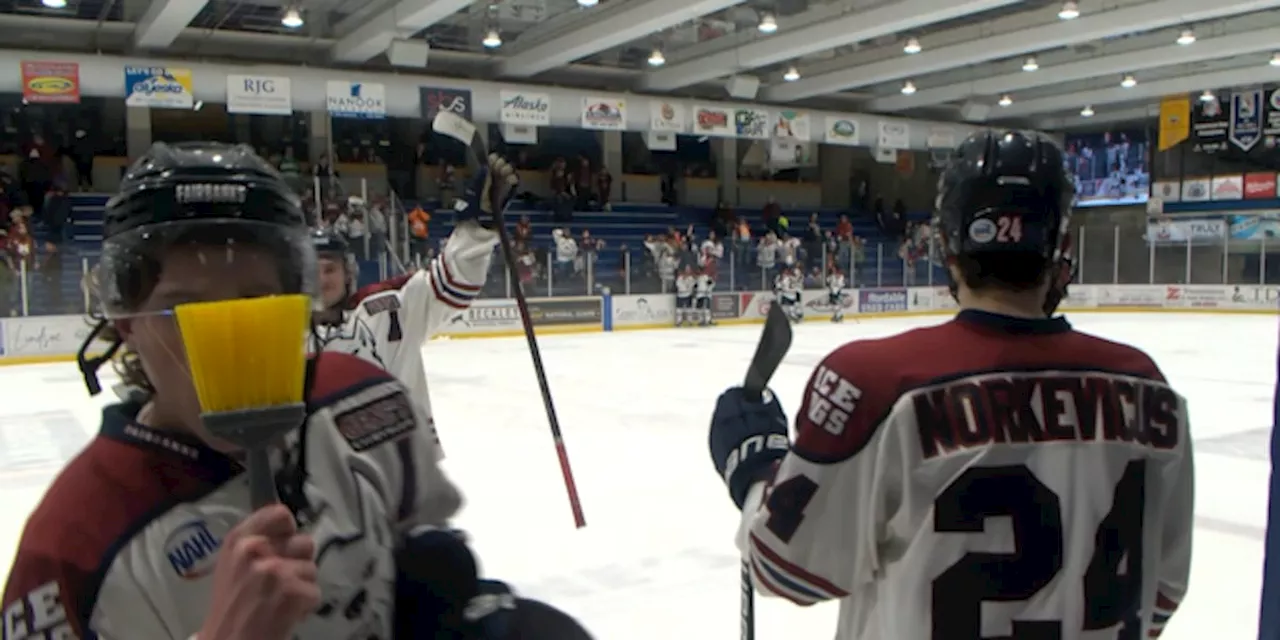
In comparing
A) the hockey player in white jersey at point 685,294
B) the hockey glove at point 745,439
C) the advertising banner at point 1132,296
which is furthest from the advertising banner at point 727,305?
the hockey glove at point 745,439

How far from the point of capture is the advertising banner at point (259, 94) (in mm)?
13383

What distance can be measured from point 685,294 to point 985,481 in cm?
1544

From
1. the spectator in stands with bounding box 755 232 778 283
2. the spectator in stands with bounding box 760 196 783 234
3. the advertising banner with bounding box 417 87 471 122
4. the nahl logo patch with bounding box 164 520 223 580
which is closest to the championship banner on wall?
the advertising banner with bounding box 417 87 471 122

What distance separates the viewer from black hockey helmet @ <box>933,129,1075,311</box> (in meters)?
1.20

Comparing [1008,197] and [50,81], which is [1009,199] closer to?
[1008,197]

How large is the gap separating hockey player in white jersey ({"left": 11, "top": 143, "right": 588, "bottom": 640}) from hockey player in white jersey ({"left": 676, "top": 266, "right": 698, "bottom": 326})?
51.0ft

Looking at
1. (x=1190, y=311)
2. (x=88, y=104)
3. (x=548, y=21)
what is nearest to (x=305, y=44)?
(x=548, y=21)

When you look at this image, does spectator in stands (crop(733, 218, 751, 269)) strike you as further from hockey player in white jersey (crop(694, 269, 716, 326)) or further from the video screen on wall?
the video screen on wall

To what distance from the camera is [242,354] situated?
709 millimetres

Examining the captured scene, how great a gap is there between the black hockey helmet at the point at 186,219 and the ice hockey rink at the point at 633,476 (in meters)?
2.23

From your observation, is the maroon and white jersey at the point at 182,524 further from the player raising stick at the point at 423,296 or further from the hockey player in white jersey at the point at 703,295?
the hockey player in white jersey at the point at 703,295

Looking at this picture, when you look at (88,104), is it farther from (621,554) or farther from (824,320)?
(621,554)

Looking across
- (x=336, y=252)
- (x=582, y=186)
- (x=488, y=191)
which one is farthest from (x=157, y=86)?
(x=336, y=252)

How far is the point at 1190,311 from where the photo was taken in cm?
1975
